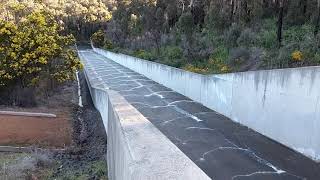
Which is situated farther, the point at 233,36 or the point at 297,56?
the point at 233,36

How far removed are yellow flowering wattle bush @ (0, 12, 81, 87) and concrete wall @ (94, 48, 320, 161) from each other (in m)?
7.93

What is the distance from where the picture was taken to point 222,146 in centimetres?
1138

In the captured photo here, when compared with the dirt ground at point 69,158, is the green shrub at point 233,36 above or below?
above

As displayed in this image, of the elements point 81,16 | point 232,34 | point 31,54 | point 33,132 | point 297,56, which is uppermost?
point 81,16

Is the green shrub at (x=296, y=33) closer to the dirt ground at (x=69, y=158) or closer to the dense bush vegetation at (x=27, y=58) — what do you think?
the dirt ground at (x=69, y=158)

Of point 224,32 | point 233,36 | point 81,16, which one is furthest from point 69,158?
point 81,16

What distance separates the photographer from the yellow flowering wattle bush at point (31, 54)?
778 inches

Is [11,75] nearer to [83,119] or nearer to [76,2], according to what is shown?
[83,119]

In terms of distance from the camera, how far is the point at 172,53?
97.4ft

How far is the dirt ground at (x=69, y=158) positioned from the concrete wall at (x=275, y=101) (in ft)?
15.6

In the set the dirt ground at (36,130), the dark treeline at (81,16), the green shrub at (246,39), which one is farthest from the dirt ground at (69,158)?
the dark treeline at (81,16)

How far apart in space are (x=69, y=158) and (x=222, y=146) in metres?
5.14

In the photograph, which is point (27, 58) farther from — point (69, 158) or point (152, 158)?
point (152, 158)

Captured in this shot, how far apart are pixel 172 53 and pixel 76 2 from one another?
74065 mm
